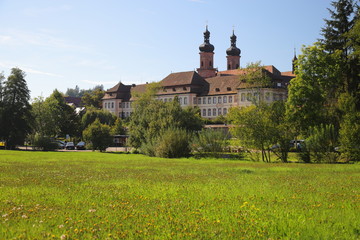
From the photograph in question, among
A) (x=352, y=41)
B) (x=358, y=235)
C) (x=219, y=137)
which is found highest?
(x=352, y=41)

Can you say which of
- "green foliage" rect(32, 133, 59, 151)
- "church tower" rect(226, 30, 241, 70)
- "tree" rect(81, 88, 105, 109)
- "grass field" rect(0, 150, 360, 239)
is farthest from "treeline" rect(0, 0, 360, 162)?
"church tower" rect(226, 30, 241, 70)

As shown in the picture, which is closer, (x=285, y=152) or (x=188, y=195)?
(x=188, y=195)

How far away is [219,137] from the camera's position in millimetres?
41000

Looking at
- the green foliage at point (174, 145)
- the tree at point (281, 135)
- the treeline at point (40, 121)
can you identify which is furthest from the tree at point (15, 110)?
the tree at point (281, 135)

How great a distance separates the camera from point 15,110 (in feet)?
237

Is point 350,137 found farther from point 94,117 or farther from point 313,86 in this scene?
point 94,117

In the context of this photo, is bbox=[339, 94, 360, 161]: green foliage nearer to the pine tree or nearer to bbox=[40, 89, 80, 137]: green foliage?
the pine tree

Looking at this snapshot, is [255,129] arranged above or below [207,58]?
below

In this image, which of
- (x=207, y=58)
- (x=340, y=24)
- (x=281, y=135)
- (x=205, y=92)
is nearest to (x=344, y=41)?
(x=340, y=24)

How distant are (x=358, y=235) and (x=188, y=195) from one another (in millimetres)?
5464

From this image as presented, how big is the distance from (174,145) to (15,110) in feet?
129

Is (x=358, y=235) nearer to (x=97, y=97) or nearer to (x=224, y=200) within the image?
(x=224, y=200)

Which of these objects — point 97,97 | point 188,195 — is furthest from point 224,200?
point 97,97

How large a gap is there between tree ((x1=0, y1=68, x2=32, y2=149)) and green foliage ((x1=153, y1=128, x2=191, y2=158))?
36.8m
